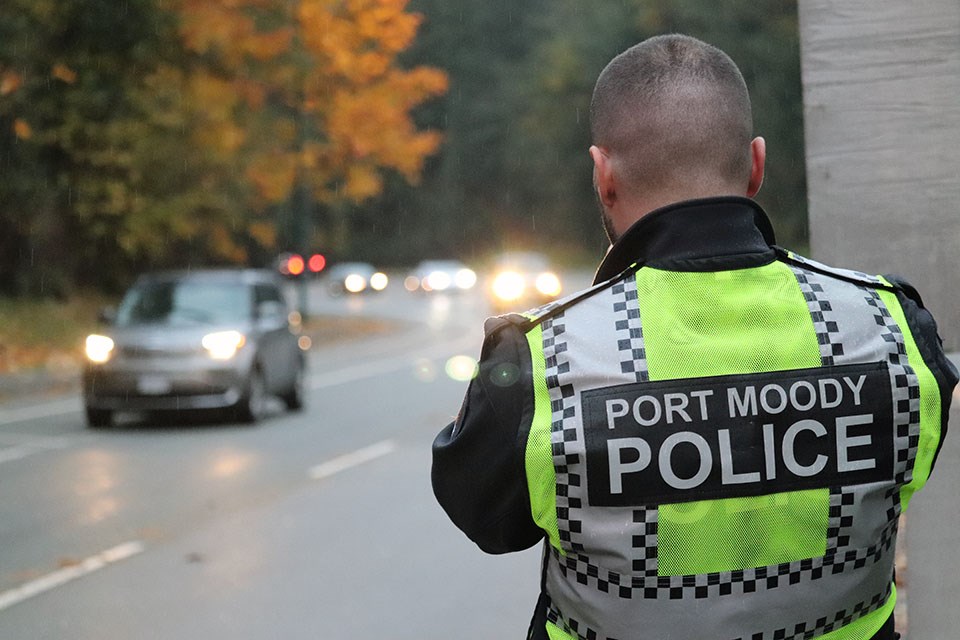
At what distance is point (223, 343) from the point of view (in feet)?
48.6

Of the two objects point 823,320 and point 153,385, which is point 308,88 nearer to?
point 153,385

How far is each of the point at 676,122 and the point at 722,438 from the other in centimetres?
51

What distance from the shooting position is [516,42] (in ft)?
299

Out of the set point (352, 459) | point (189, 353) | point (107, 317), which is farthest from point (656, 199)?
point (107, 317)

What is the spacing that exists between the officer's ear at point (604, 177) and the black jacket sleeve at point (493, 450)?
0.29 meters

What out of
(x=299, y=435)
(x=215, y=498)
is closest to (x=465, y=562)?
(x=215, y=498)

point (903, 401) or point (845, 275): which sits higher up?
point (845, 275)

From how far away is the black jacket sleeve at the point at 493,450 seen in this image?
2.11 metres

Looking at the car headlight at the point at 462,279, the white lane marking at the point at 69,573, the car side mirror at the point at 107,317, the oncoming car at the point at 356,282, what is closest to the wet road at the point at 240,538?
the white lane marking at the point at 69,573

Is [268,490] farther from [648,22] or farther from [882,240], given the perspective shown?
[648,22]

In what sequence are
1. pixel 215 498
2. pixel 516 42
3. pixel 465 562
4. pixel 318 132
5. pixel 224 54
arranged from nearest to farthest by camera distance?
pixel 465 562
pixel 215 498
pixel 224 54
pixel 318 132
pixel 516 42

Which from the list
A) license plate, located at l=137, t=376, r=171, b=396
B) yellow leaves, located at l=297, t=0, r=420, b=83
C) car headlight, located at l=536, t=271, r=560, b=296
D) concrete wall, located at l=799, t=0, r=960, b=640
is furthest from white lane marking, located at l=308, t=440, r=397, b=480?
car headlight, located at l=536, t=271, r=560, b=296

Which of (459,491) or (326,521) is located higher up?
(459,491)

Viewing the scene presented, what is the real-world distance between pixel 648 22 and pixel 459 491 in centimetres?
6104
